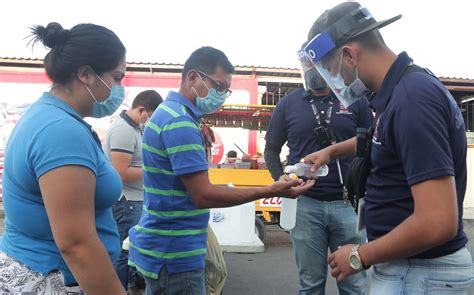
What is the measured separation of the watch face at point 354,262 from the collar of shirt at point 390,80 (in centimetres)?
51

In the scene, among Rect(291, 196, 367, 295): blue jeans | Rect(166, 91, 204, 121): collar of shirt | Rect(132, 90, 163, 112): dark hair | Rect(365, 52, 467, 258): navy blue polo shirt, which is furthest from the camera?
Rect(132, 90, 163, 112): dark hair

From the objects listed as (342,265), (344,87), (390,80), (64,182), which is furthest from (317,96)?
(64,182)

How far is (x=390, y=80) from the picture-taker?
1573mm

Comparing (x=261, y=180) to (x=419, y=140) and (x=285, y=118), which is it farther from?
(x=419, y=140)

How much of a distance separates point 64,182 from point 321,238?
6.59ft

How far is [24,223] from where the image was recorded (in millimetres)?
1544

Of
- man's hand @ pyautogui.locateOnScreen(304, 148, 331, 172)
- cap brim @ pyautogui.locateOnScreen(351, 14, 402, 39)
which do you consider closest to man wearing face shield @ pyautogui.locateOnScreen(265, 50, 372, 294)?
man's hand @ pyautogui.locateOnScreen(304, 148, 331, 172)

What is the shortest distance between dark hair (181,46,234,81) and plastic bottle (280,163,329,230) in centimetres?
73

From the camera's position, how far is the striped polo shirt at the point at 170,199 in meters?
2.19

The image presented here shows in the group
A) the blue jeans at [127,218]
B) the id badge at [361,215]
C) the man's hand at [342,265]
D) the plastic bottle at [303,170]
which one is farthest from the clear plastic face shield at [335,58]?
the blue jeans at [127,218]

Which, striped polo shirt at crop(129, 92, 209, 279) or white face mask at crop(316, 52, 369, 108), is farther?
striped polo shirt at crop(129, 92, 209, 279)

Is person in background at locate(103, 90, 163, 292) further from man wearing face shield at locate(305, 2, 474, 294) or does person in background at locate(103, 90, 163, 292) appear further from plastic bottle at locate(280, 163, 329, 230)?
man wearing face shield at locate(305, 2, 474, 294)

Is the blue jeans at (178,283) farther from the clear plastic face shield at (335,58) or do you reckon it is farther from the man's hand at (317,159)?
the clear plastic face shield at (335,58)

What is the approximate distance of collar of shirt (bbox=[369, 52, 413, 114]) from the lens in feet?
5.12
